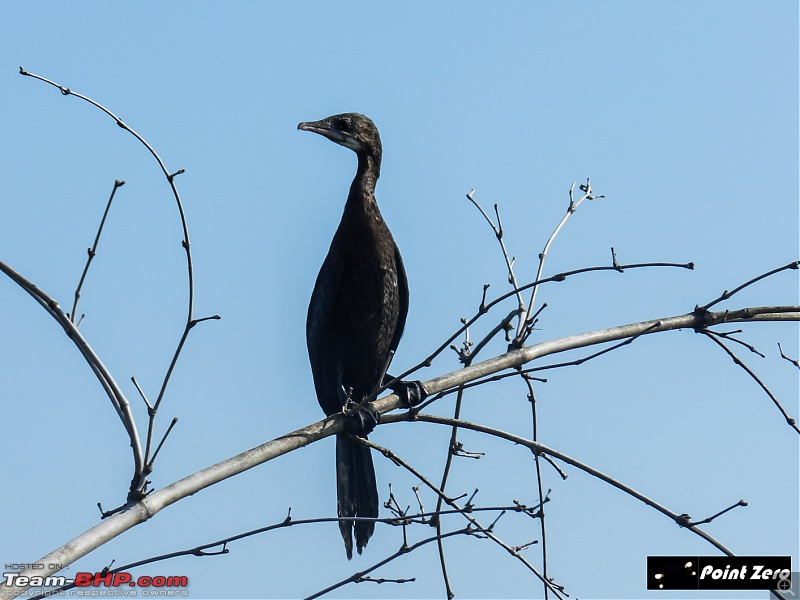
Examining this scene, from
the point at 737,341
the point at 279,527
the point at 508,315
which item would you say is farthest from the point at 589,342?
the point at 279,527

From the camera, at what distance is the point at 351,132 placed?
20.6 feet

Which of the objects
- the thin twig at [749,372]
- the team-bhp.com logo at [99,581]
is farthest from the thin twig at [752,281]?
the team-bhp.com logo at [99,581]

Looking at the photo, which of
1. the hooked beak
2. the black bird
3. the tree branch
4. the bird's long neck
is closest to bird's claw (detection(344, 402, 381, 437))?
the tree branch

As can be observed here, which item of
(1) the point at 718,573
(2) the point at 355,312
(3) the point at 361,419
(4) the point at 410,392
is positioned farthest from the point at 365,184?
(1) the point at 718,573

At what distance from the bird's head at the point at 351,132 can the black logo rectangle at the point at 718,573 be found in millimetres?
3004

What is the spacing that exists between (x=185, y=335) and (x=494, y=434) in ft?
4.06

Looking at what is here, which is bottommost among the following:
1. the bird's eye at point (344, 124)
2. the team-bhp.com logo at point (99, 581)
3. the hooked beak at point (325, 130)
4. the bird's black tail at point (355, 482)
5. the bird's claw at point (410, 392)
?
the team-bhp.com logo at point (99, 581)

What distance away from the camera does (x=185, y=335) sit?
3.17 m

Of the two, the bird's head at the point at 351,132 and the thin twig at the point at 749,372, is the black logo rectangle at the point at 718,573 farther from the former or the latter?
the bird's head at the point at 351,132

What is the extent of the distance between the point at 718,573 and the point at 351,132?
3318 millimetres

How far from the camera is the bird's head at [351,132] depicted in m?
6.23

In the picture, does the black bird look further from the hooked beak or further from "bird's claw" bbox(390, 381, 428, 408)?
"bird's claw" bbox(390, 381, 428, 408)

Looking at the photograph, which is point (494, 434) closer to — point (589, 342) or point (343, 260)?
point (589, 342)

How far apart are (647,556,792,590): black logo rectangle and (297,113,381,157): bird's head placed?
300cm
